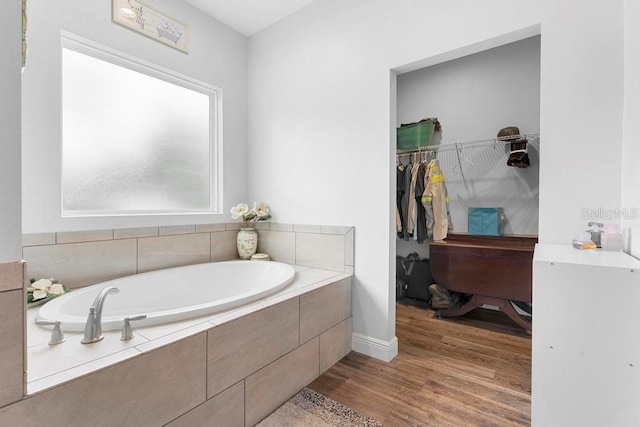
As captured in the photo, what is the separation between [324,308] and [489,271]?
1.54m

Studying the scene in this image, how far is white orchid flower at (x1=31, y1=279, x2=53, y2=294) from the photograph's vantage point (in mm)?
1504

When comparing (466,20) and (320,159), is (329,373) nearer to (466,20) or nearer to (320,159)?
(320,159)

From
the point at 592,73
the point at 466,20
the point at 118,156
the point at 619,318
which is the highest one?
the point at 466,20

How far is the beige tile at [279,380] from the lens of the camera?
138cm

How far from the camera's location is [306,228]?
2398mm

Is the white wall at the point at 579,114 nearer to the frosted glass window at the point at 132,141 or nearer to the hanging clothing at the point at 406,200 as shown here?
the hanging clothing at the point at 406,200

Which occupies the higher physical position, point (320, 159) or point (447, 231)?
point (320, 159)

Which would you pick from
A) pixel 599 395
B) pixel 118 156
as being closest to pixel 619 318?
pixel 599 395

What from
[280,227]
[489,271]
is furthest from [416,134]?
[280,227]

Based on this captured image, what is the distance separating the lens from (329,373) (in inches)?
72.9

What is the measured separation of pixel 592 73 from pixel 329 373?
2114 millimetres

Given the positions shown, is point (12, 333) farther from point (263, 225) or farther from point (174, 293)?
point (263, 225)

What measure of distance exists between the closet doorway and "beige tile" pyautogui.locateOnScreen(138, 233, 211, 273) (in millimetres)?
1772

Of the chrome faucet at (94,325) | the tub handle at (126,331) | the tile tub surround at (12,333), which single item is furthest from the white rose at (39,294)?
the tile tub surround at (12,333)
